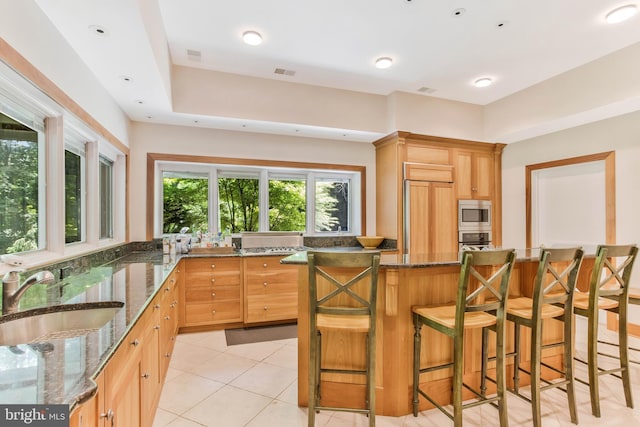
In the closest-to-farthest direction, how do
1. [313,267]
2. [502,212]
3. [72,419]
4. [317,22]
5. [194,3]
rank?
[72,419] < [313,267] < [194,3] < [317,22] < [502,212]

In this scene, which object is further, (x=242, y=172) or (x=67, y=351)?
(x=242, y=172)

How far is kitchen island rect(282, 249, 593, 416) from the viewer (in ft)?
6.79

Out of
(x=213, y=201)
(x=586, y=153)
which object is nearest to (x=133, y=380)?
(x=213, y=201)

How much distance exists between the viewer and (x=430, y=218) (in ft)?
14.6

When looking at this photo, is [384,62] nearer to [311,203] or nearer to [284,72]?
[284,72]

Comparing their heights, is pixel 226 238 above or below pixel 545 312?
above

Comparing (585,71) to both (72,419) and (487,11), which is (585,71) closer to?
(487,11)

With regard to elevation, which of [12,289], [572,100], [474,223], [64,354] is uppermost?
[572,100]

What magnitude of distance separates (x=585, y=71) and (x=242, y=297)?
460 cm

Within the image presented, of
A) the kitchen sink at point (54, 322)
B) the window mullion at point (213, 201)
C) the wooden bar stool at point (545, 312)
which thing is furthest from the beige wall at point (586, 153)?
the kitchen sink at point (54, 322)

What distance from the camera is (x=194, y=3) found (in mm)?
2471

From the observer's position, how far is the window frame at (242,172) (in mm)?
3955

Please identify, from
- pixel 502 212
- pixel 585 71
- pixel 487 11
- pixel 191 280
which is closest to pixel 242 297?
pixel 191 280

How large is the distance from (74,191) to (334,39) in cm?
268
